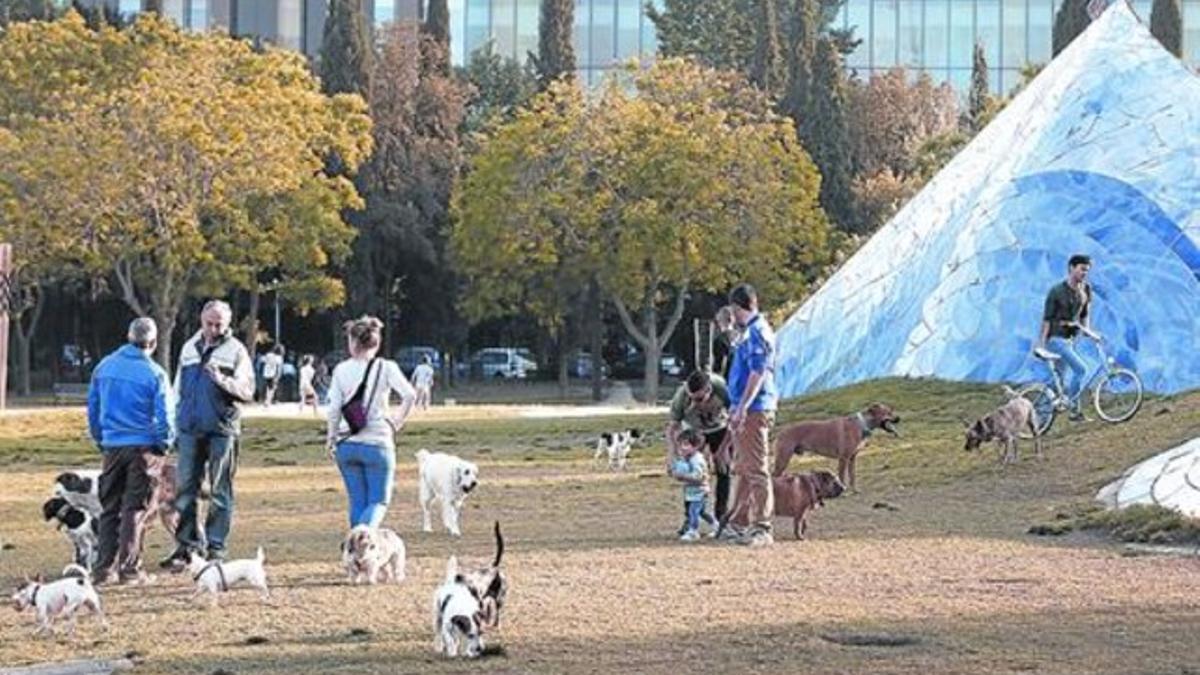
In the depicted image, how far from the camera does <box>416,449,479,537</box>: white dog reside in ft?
55.7

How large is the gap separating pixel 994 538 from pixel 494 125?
5144 centimetres

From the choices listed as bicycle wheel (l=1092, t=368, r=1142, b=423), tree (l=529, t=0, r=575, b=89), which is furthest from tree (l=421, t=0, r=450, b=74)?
bicycle wheel (l=1092, t=368, r=1142, b=423)

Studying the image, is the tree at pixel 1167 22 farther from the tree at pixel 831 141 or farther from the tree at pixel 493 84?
the tree at pixel 493 84

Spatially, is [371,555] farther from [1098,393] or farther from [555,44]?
[555,44]

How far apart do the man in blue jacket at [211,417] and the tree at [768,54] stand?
62912 mm

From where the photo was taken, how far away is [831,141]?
70.9 metres

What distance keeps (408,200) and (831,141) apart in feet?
48.0

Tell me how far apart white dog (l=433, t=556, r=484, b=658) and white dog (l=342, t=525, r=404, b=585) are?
2.76m

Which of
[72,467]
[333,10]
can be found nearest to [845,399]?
[72,467]

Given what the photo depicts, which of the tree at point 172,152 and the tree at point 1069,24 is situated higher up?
the tree at point 1069,24

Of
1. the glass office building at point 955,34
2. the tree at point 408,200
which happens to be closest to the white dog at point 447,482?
the tree at point 408,200

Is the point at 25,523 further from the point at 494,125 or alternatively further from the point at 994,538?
the point at 494,125

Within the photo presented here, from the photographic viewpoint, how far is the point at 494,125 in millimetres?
66875

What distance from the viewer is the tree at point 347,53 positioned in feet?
227
